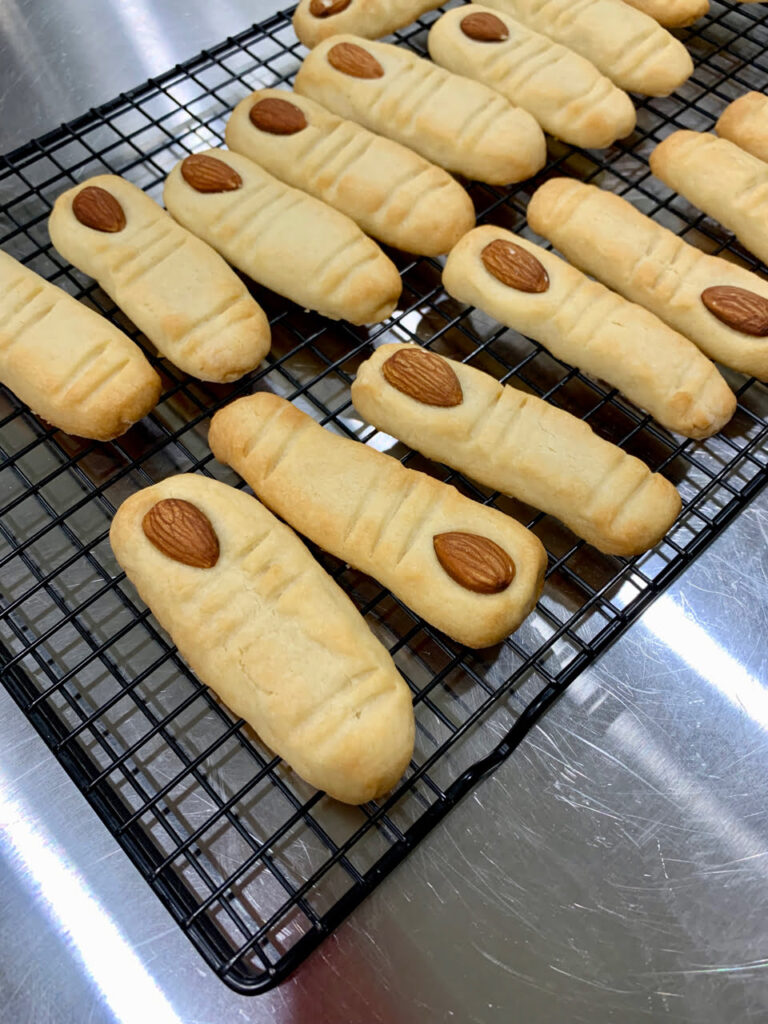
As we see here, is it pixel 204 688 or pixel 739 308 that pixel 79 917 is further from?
pixel 739 308

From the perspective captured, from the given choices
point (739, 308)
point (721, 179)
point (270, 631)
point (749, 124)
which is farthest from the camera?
point (749, 124)

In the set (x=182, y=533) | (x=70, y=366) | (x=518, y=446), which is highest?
(x=70, y=366)

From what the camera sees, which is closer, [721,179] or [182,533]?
[182,533]

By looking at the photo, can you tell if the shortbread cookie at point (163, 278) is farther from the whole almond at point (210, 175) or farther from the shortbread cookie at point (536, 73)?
the shortbread cookie at point (536, 73)

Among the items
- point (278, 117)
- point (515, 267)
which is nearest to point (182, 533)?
point (515, 267)

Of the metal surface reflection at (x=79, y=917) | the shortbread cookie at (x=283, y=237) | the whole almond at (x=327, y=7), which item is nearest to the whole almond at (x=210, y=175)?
the shortbread cookie at (x=283, y=237)

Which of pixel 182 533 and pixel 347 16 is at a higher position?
pixel 347 16

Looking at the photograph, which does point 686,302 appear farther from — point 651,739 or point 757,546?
point 651,739
